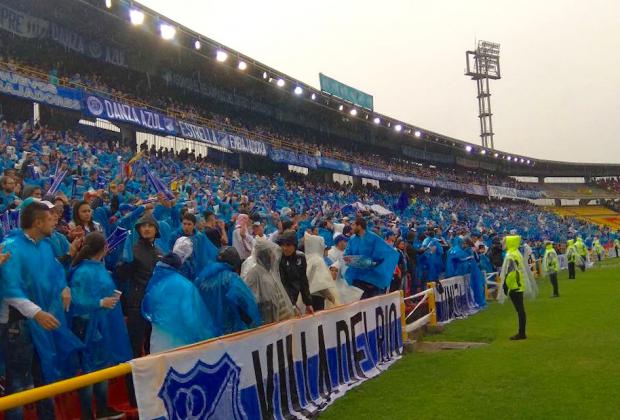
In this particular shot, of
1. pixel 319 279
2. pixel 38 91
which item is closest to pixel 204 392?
pixel 319 279

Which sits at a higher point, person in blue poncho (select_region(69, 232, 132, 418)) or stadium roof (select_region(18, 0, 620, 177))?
stadium roof (select_region(18, 0, 620, 177))

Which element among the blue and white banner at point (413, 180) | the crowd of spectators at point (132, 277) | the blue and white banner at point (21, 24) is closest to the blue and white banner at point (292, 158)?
the blue and white banner at point (413, 180)

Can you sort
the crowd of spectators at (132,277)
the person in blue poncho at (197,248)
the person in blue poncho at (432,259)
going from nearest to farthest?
the crowd of spectators at (132,277) < the person in blue poncho at (197,248) < the person in blue poncho at (432,259)

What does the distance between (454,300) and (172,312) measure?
30.9 ft

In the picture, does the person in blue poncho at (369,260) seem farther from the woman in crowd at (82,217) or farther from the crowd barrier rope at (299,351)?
the woman in crowd at (82,217)

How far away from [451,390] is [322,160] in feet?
99.8

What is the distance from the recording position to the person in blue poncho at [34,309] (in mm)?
3688

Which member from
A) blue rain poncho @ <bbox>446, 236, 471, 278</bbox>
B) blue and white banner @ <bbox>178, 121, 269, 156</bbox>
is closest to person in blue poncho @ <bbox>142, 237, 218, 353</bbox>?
blue rain poncho @ <bbox>446, 236, 471, 278</bbox>

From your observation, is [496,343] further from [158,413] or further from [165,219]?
[158,413]

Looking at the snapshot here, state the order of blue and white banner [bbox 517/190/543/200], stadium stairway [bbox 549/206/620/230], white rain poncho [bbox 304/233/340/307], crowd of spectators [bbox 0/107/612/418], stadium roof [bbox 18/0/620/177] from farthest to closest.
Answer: stadium stairway [bbox 549/206/620/230] < blue and white banner [bbox 517/190/543/200] < stadium roof [bbox 18/0/620/177] < white rain poncho [bbox 304/233/340/307] < crowd of spectators [bbox 0/107/612/418]

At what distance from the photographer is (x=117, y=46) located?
86.2 feet

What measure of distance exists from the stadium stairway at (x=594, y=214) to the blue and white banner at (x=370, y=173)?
26.8 m

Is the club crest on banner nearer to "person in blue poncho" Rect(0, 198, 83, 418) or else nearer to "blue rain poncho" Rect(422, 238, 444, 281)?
"person in blue poncho" Rect(0, 198, 83, 418)

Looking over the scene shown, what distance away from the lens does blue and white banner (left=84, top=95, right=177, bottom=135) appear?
69.7 ft
